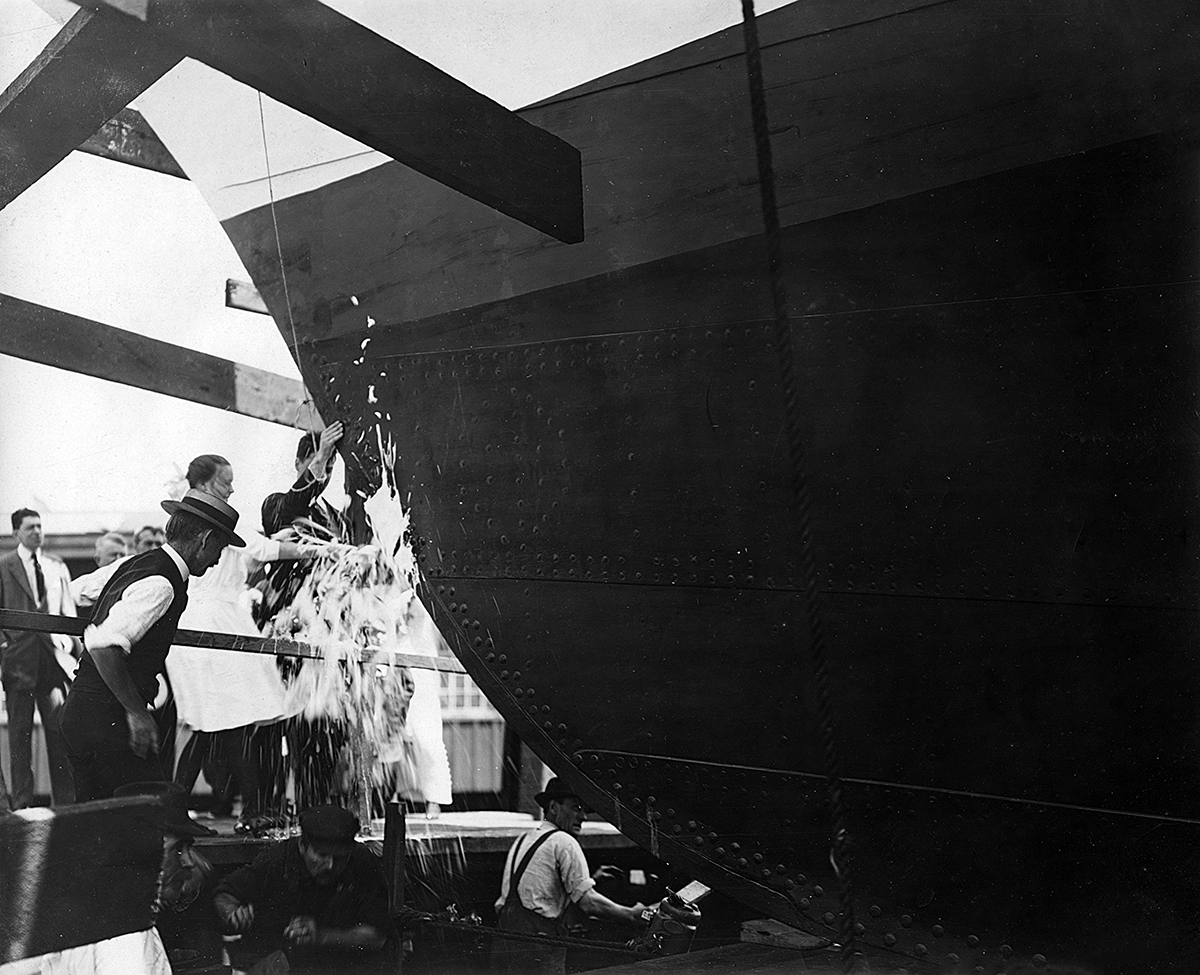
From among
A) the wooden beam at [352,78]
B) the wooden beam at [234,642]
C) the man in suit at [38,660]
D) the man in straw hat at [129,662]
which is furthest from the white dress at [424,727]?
the wooden beam at [352,78]

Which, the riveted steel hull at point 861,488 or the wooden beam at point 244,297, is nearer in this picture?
the riveted steel hull at point 861,488

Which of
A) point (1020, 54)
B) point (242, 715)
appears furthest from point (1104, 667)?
point (242, 715)

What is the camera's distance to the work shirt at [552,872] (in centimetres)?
209

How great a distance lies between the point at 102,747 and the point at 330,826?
2.00 ft

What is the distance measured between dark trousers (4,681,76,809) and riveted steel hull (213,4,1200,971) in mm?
961

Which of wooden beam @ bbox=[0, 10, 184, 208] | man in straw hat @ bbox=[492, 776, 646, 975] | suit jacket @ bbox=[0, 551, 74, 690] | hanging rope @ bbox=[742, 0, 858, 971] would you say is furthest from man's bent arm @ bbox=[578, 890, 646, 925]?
wooden beam @ bbox=[0, 10, 184, 208]

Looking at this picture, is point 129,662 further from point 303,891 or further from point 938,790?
point 938,790

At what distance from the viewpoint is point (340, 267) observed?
7.54 feet

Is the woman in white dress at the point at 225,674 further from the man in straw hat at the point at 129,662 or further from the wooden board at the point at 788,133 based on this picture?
the wooden board at the point at 788,133

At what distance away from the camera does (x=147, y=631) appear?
89.4 inches

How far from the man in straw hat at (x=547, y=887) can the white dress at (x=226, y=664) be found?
66 cm

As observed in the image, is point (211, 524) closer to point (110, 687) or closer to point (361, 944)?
point (110, 687)

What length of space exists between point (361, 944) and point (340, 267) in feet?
5.36

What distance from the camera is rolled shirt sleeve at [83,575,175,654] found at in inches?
88.8
